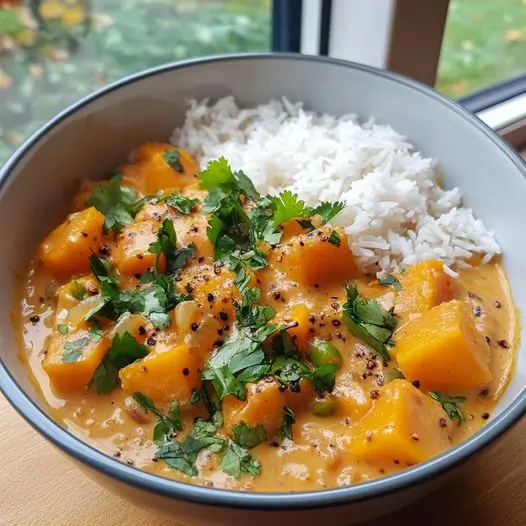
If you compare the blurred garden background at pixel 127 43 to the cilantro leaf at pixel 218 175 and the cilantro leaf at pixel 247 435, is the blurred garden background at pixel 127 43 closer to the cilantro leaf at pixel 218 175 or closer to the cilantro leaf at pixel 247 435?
the cilantro leaf at pixel 218 175

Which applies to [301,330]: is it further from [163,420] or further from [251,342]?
[163,420]

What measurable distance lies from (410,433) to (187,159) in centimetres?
88

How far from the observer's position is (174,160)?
69.6 inches

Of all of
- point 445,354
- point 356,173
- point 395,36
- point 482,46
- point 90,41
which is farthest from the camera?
point 482,46

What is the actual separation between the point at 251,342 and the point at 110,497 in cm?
36

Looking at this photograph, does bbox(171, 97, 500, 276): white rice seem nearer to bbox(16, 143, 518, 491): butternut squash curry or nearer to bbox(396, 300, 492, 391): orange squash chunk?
bbox(16, 143, 518, 491): butternut squash curry

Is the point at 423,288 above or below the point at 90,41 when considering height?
below

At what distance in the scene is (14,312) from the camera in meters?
1.46

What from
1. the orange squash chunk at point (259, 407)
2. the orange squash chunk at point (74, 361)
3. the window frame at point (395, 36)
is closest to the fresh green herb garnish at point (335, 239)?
the orange squash chunk at point (259, 407)

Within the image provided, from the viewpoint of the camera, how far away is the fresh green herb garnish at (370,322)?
137 centimetres

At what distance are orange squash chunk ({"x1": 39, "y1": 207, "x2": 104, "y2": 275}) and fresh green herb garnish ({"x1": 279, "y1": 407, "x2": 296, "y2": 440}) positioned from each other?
51 cm

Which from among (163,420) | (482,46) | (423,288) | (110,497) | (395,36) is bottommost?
(110,497)

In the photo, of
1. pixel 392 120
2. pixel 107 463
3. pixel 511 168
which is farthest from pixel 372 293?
pixel 107 463

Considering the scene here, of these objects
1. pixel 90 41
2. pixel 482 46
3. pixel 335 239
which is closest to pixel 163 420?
pixel 335 239
